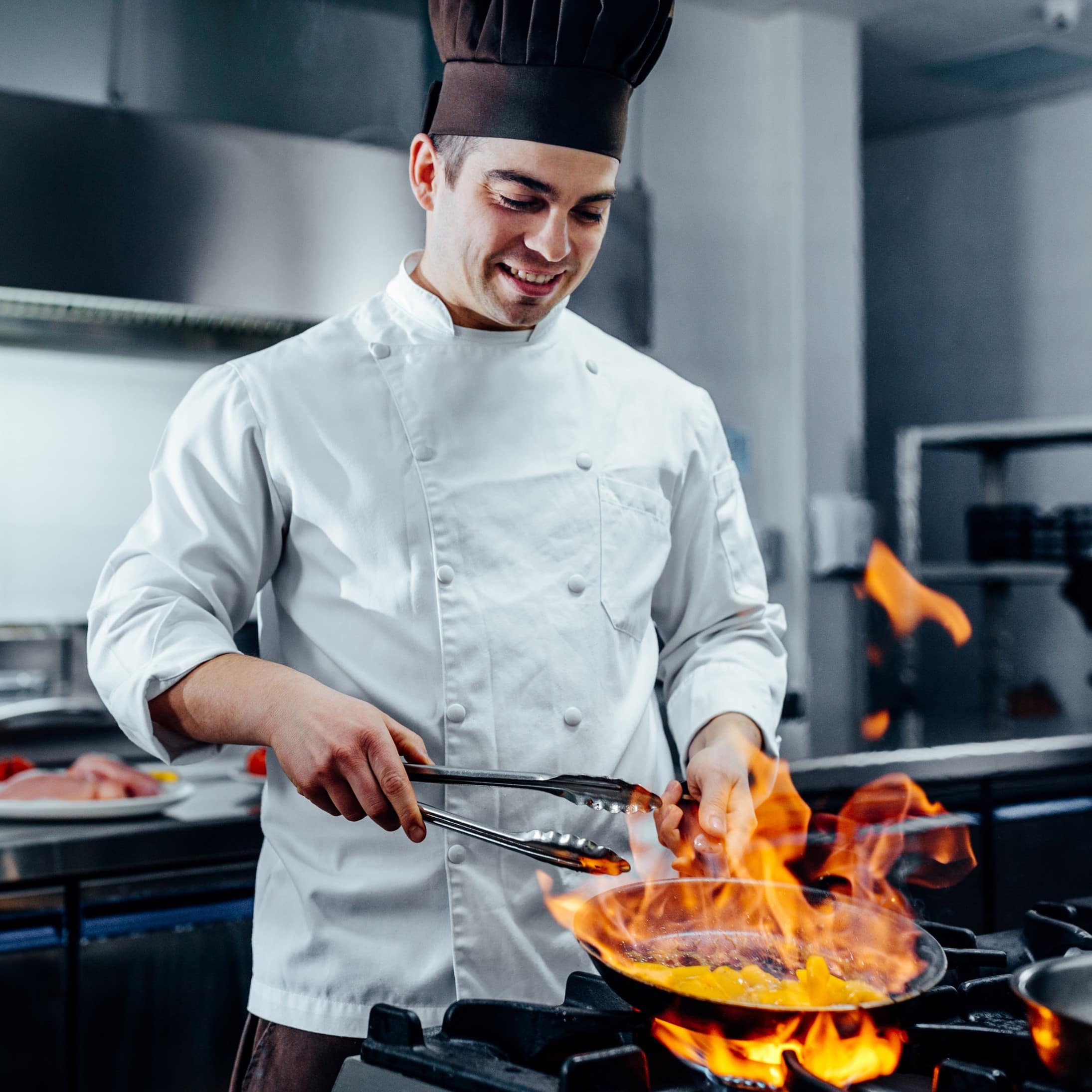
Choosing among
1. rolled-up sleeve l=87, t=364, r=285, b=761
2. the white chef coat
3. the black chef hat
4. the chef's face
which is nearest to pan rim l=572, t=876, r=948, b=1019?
the white chef coat

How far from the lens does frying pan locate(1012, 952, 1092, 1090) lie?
0.73 metres

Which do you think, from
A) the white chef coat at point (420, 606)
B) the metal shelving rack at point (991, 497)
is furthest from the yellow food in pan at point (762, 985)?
the metal shelving rack at point (991, 497)

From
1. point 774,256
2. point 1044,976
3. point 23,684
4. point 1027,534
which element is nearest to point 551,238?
point 1044,976

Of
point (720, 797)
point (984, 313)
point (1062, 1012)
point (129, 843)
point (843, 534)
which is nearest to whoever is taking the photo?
point (1062, 1012)

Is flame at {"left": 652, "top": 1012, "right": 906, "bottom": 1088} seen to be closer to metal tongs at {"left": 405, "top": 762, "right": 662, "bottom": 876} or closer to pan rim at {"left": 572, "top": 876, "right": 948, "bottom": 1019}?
pan rim at {"left": 572, "top": 876, "right": 948, "bottom": 1019}

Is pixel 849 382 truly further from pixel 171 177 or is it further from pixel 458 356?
pixel 458 356

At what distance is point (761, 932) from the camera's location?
3.46 ft

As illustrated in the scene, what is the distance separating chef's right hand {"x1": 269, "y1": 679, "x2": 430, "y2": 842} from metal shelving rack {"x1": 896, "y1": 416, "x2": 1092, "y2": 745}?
8.69ft

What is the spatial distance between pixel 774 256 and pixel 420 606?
9.96ft

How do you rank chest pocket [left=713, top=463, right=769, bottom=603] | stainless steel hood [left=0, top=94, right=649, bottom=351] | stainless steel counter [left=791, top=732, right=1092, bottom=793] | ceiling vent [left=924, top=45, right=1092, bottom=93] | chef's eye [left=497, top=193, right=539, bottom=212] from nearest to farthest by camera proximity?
chef's eye [left=497, top=193, right=539, bottom=212]
chest pocket [left=713, top=463, right=769, bottom=603]
stainless steel hood [left=0, top=94, right=649, bottom=351]
stainless steel counter [left=791, top=732, right=1092, bottom=793]
ceiling vent [left=924, top=45, right=1092, bottom=93]

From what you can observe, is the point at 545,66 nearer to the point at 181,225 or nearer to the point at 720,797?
the point at 720,797

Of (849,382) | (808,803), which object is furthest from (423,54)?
(808,803)

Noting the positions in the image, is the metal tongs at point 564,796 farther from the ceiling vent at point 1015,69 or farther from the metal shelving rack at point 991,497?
the ceiling vent at point 1015,69

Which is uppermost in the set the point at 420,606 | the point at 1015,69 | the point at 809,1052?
the point at 1015,69
